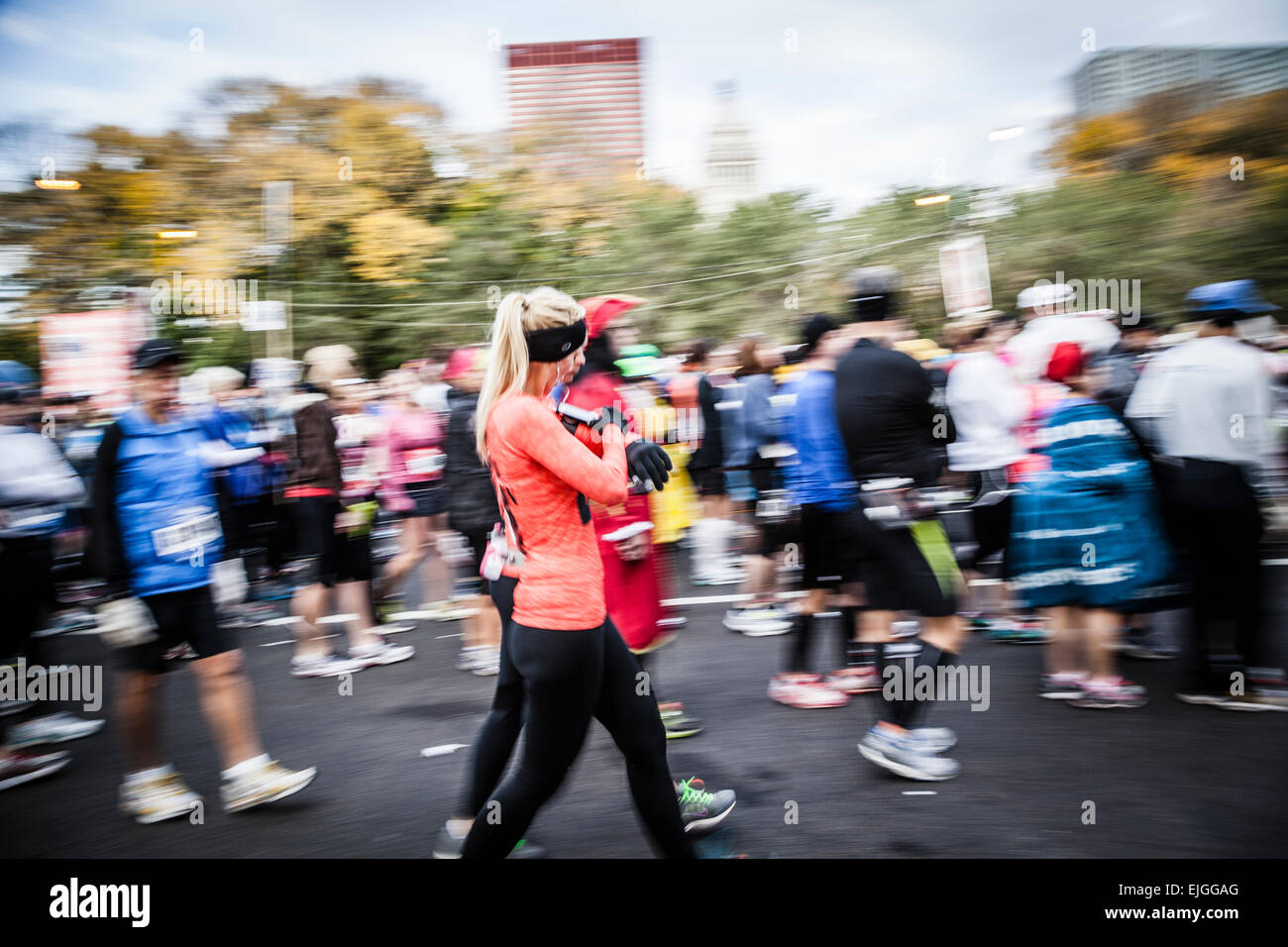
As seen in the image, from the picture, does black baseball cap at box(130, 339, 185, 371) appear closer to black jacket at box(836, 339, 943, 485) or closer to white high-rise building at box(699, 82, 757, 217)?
black jacket at box(836, 339, 943, 485)

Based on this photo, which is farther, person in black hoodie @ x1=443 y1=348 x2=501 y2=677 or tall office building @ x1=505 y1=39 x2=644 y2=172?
tall office building @ x1=505 y1=39 x2=644 y2=172

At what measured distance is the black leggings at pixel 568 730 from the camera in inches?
97.1

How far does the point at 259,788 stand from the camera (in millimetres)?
3654

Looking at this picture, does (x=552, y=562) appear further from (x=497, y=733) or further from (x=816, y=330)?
(x=816, y=330)

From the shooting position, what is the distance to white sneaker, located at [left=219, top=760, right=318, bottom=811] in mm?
3629

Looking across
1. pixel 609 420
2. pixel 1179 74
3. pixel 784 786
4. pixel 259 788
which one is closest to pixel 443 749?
pixel 259 788

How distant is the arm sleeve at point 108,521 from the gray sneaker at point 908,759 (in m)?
3.01

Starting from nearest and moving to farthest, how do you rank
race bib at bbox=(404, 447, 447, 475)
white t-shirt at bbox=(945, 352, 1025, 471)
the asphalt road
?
the asphalt road
white t-shirt at bbox=(945, 352, 1025, 471)
race bib at bbox=(404, 447, 447, 475)

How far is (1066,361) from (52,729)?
537cm

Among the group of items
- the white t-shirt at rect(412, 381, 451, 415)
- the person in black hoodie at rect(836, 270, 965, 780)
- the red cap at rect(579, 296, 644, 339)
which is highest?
the red cap at rect(579, 296, 644, 339)

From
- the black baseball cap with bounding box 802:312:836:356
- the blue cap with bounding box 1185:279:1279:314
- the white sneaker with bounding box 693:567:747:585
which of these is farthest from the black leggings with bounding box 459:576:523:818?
the white sneaker with bounding box 693:567:747:585

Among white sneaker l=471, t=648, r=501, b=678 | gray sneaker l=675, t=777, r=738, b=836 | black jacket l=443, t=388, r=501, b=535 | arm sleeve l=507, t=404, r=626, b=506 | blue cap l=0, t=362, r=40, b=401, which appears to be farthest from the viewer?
white sneaker l=471, t=648, r=501, b=678

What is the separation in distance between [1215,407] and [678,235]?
81.8ft
